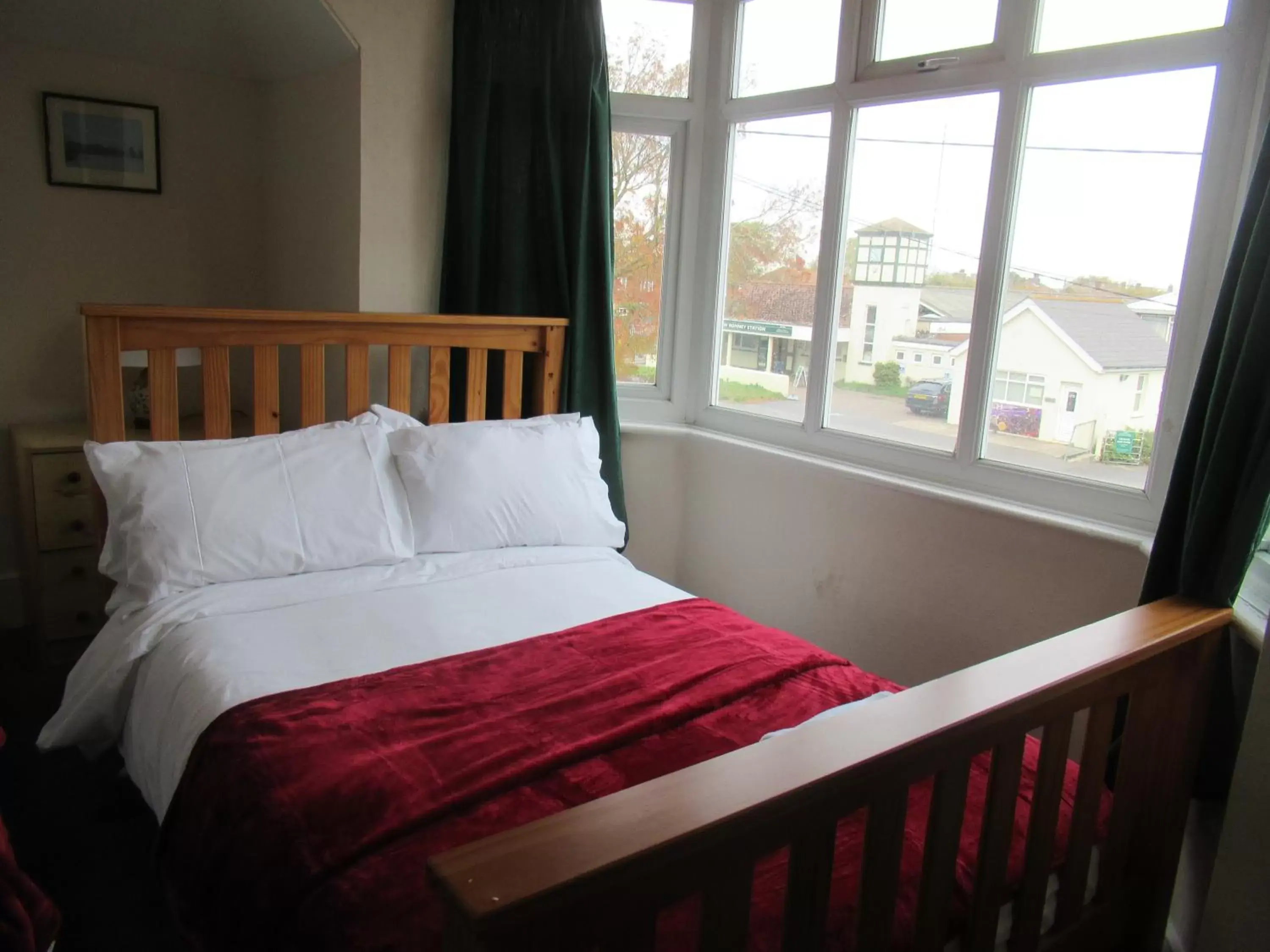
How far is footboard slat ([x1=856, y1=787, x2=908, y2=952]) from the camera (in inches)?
42.5

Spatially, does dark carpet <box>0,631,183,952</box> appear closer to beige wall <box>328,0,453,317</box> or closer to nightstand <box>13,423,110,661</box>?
nightstand <box>13,423,110,661</box>

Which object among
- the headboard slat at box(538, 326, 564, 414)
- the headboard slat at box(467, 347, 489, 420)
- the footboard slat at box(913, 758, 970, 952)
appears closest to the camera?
the footboard slat at box(913, 758, 970, 952)

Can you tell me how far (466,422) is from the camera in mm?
2568

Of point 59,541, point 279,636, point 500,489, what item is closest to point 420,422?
point 500,489

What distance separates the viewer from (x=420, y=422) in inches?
105

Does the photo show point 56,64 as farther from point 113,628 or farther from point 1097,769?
point 1097,769

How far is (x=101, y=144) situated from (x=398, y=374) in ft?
4.10

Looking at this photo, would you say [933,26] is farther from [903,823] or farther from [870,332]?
[903,823]

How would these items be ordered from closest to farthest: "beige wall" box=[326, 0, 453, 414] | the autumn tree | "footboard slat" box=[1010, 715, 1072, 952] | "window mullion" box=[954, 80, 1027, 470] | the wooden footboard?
the wooden footboard, "footboard slat" box=[1010, 715, 1072, 952], "window mullion" box=[954, 80, 1027, 470], "beige wall" box=[326, 0, 453, 414], the autumn tree

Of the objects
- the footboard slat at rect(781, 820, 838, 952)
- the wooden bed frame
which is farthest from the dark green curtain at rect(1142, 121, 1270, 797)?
the footboard slat at rect(781, 820, 838, 952)

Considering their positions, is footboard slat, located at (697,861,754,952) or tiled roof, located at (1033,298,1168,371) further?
tiled roof, located at (1033,298,1168,371)

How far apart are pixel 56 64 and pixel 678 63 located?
1.89 meters

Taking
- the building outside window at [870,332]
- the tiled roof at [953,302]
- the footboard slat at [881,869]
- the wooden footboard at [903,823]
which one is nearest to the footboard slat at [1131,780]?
the wooden footboard at [903,823]

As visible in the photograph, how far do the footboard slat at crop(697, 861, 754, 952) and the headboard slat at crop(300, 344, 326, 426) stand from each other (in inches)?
73.0
